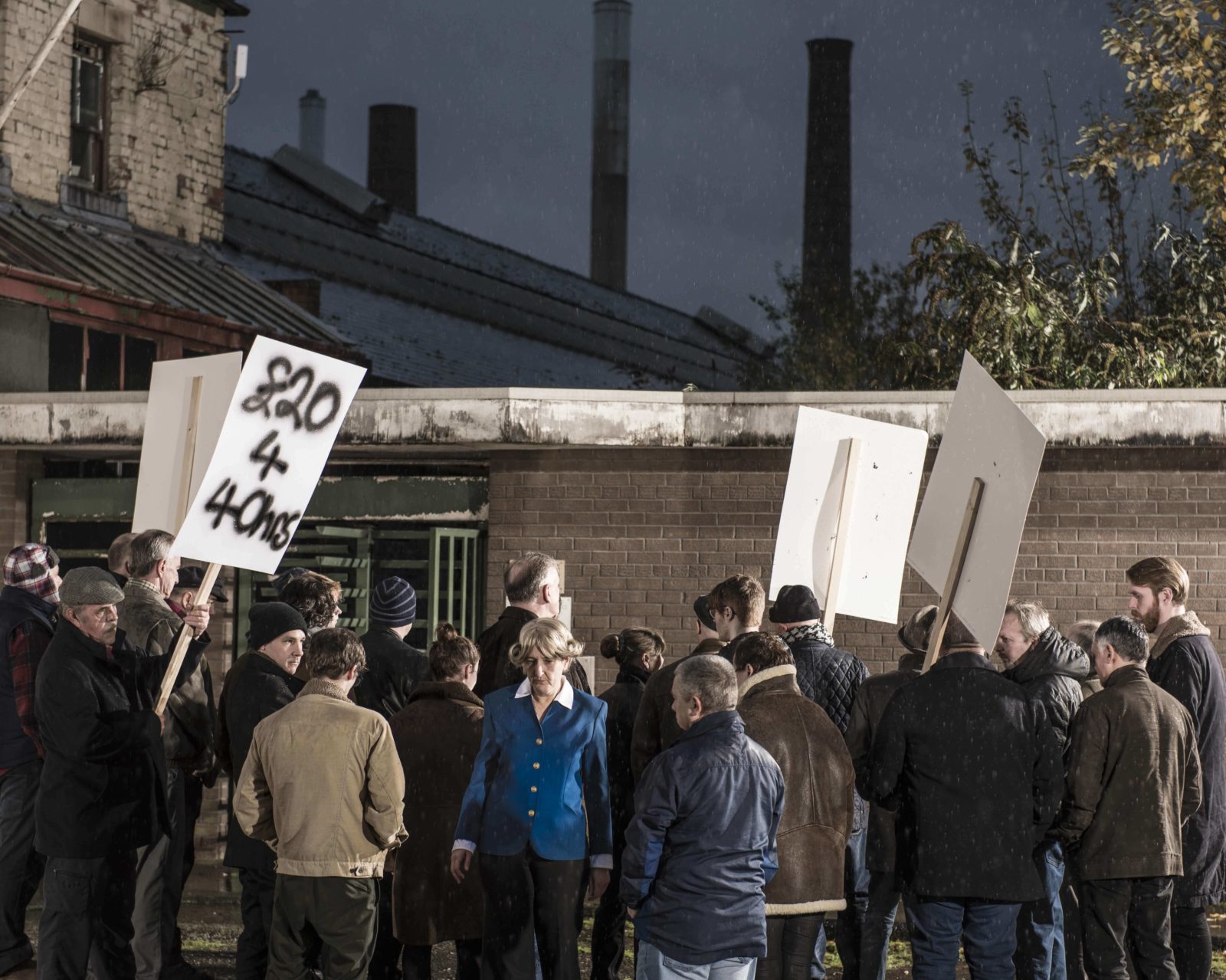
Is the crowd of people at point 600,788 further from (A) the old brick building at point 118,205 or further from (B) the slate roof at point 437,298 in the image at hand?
(B) the slate roof at point 437,298

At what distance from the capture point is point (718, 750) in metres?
5.34

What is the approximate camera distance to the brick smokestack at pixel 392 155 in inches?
1756

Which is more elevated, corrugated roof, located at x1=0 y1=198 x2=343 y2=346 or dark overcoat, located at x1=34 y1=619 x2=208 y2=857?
corrugated roof, located at x1=0 y1=198 x2=343 y2=346

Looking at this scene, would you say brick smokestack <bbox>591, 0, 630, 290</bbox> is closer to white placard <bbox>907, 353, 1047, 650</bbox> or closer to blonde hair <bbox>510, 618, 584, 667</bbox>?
white placard <bbox>907, 353, 1047, 650</bbox>

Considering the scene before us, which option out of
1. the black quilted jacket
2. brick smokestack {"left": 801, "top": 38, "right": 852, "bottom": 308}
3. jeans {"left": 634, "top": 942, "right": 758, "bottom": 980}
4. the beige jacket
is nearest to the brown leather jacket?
jeans {"left": 634, "top": 942, "right": 758, "bottom": 980}

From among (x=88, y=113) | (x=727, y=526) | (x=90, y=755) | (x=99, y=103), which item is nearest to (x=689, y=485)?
(x=727, y=526)

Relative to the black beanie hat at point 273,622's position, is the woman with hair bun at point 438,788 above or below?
below

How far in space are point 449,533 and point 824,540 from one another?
3.79 metres

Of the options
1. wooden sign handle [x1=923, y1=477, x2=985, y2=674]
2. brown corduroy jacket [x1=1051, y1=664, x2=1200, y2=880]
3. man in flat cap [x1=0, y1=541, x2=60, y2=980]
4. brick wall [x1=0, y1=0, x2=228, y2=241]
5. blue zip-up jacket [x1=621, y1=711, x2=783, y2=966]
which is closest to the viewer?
blue zip-up jacket [x1=621, y1=711, x2=783, y2=966]

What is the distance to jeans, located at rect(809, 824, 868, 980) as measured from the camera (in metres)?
7.14

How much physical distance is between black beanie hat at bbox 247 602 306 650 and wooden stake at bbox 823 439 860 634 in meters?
2.54

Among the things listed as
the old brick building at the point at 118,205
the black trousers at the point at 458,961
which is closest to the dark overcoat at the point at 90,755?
the black trousers at the point at 458,961

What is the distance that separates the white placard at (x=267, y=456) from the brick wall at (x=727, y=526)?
3521 mm

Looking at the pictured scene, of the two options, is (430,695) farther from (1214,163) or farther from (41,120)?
(41,120)
